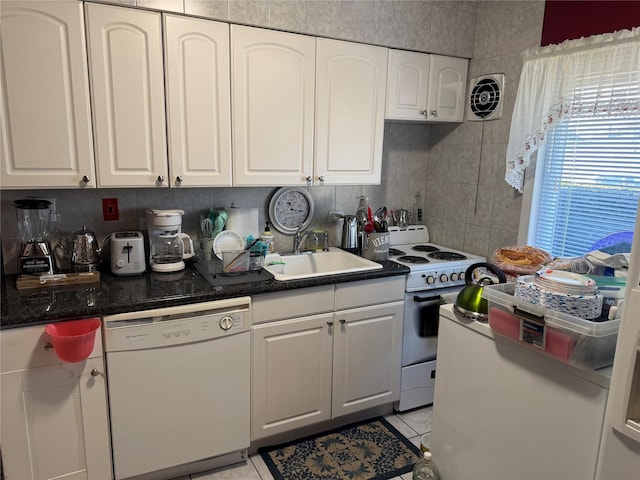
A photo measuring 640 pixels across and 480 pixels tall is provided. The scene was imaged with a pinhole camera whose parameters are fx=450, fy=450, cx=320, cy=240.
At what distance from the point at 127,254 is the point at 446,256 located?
1.93 m

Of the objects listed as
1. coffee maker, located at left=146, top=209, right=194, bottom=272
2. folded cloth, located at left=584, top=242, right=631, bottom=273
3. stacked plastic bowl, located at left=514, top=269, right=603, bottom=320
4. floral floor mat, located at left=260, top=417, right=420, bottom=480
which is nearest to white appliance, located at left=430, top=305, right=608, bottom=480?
stacked plastic bowl, located at left=514, top=269, right=603, bottom=320

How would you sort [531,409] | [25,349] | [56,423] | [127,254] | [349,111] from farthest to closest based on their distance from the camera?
[349,111] < [127,254] < [56,423] < [25,349] < [531,409]

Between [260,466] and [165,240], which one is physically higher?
[165,240]

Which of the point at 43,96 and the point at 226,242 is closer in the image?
the point at 43,96

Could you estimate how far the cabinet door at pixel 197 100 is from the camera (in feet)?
7.01

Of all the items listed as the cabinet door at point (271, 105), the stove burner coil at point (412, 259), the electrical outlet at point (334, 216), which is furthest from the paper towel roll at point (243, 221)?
the stove burner coil at point (412, 259)

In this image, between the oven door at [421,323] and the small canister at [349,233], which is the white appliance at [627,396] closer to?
the oven door at [421,323]

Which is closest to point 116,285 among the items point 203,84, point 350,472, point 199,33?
point 203,84

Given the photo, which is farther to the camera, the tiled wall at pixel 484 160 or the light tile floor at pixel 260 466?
the tiled wall at pixel 484 160

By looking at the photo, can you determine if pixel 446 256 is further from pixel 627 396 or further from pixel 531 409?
pixel 627 396

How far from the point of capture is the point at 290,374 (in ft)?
7.79

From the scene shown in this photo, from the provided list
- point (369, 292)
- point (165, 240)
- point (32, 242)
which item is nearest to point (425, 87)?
point (369, 292)

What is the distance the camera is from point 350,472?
89.7 inches

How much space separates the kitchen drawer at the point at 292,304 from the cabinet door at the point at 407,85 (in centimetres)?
121
